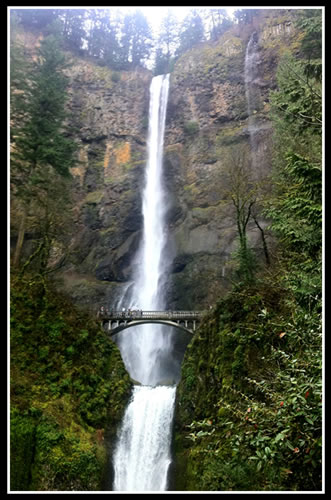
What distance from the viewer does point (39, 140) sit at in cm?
1528

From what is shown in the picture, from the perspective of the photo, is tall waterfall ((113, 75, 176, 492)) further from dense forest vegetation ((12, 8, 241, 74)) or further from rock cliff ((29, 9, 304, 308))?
dense forest vegetation ((12, 8, 241, 74))

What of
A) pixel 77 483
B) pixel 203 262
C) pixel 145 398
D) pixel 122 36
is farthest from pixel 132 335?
pixel 122 36

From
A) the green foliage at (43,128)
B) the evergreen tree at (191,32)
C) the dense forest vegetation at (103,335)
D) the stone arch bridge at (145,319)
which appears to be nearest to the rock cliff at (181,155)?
the stone arch bridge at (145,319)

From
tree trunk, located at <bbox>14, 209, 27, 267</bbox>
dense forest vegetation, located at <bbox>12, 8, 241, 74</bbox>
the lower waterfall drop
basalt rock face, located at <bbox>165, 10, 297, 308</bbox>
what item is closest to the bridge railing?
basalt rock face, located at <bbox>165, 10, 297, 308</bbox>

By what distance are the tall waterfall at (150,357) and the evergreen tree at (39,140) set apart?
9.90 metres

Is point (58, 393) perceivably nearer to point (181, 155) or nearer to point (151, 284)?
point (151, 284)

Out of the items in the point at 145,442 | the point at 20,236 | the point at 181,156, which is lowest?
the point at 145,442

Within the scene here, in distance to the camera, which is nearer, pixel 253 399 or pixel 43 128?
pixel 253 399

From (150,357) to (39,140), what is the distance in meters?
21.5

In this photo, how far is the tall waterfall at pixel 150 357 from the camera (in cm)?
1525

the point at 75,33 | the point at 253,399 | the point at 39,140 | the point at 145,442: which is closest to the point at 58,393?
the point at 145,442

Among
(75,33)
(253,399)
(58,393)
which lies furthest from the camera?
(75,33)

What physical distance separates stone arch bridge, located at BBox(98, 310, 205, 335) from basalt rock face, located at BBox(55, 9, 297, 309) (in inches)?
92.4
